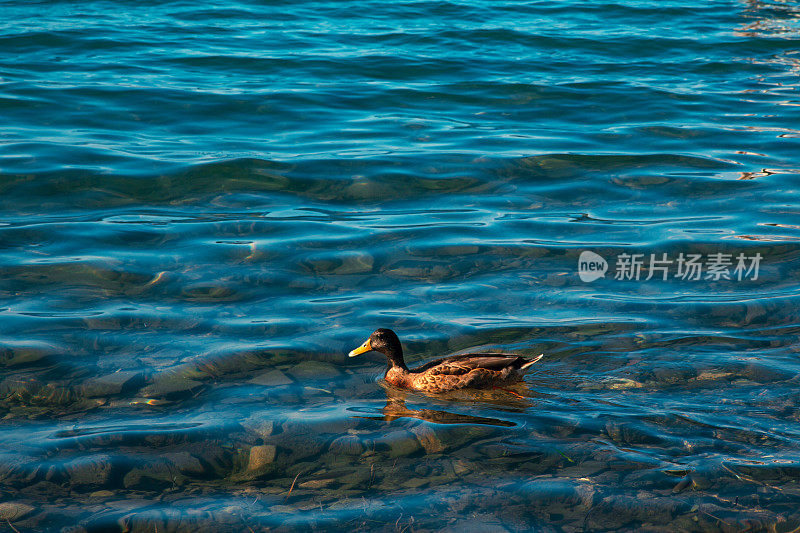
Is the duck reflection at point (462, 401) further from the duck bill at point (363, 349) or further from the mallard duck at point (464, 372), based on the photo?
the duck bill at point (363, 349)

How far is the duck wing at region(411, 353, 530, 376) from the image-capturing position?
7.23m

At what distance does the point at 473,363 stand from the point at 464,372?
4.1 inches

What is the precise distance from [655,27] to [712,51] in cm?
314

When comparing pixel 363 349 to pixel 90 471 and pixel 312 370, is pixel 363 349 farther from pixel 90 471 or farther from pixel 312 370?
pixel 90 471

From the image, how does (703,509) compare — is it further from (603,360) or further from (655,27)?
(655,27)

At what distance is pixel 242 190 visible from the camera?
12680 millimetres

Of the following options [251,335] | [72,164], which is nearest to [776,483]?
[251,335]

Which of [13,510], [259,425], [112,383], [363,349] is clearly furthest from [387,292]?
[13,510]

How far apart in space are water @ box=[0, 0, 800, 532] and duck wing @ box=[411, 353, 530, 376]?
0.75ft

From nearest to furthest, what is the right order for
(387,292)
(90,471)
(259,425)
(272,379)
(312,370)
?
(90,471), (259,425), (272,379), (312,370), (387,292)

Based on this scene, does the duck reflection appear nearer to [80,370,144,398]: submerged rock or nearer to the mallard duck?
the mallard duck

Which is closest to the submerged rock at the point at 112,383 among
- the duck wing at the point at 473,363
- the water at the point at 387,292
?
the water at the point at 387,292

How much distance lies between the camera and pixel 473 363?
7.32 meters

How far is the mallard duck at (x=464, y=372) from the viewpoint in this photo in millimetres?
7242
